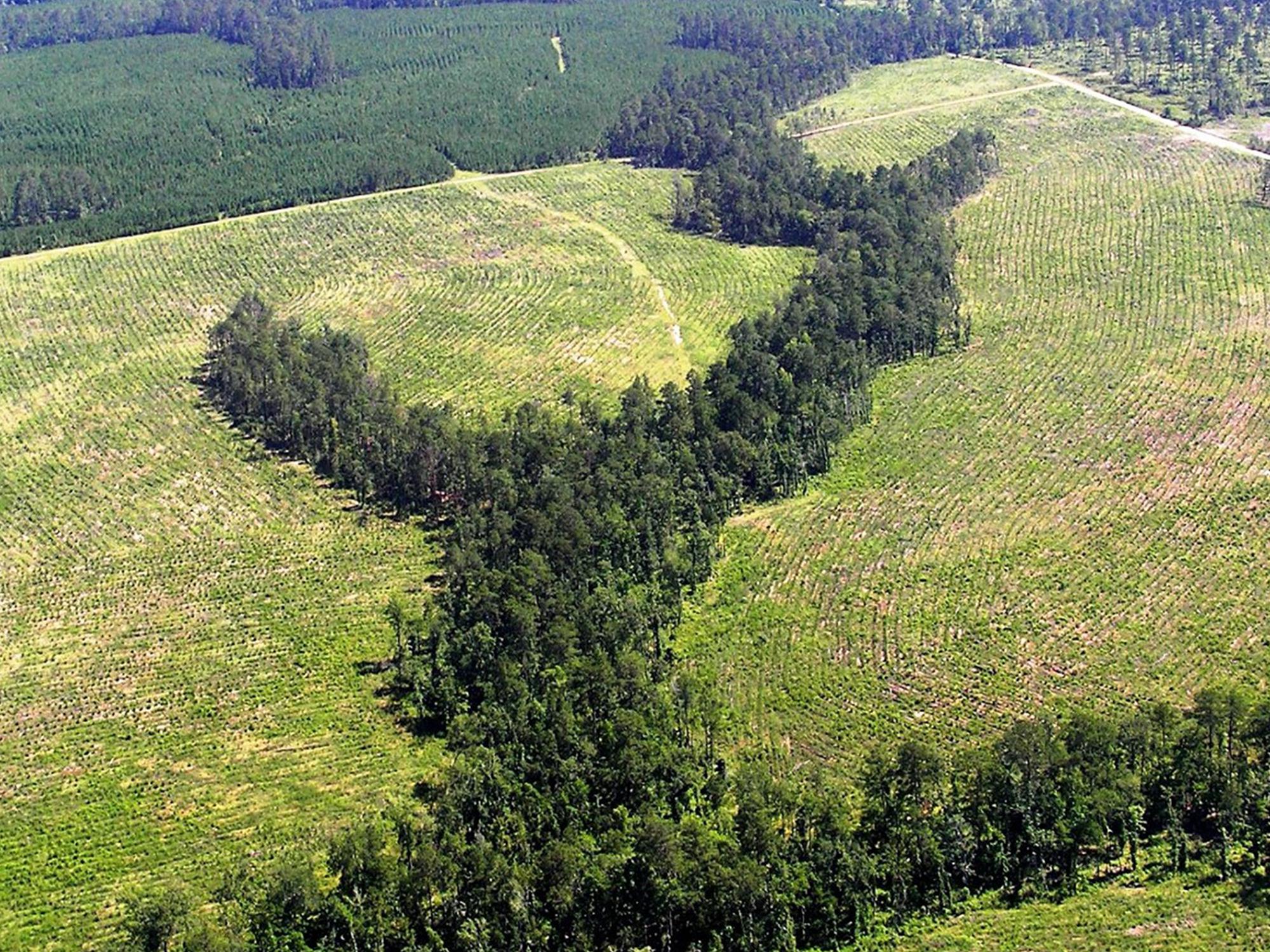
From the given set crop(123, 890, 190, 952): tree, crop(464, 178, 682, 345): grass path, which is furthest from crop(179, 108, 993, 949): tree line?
crop(464, 178, 682, 345): grass path

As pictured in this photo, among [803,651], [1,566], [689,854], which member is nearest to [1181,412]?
[803,651]

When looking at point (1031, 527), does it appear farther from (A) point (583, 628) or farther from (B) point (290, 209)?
(B) point (290, 209)

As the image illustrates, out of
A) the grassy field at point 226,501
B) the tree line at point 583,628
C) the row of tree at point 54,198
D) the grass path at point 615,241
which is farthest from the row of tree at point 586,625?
the row of tree at point 54,198

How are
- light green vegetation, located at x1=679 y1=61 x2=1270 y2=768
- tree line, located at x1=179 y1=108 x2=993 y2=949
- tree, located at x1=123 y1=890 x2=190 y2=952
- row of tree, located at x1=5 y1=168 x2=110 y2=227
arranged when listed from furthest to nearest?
row of tree, located at x1=5 y1=168 x2=110 y2=227, light green vegetation, located at x1=679 y1=61 x2=1270 y2=768, tree line, located at x1=179 y1=108 x2=993 y2=949, tree, located at x1=123 y1=890 x2=190 y2=952

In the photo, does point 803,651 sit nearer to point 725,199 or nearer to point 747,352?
point 747,352

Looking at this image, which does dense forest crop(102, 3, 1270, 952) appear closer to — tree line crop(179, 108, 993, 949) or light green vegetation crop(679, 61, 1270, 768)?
tree line crop(179, 108, 993, 949)

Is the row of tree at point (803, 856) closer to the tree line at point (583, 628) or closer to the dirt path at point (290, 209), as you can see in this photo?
the tree line at point (583, 628)

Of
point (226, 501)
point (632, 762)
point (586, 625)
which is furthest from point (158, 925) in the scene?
point (226, 501)
